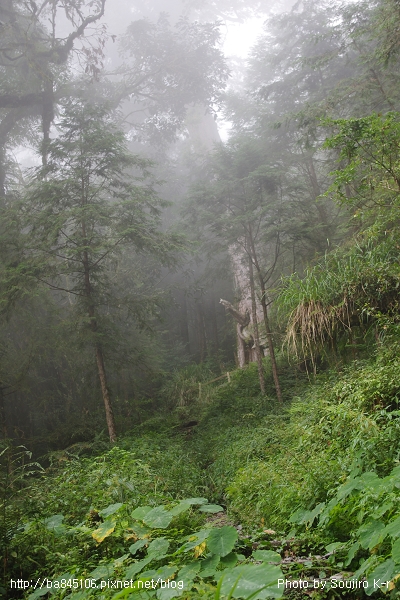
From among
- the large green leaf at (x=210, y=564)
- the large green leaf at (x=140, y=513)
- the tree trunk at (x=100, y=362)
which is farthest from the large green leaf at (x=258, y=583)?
the tree trunk at (x=100, y=362)

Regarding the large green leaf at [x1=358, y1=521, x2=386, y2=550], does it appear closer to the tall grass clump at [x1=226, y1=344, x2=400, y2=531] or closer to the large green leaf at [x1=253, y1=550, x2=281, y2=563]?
the large green leaf at [x1=253, y1=550, x2=281, y2=563]

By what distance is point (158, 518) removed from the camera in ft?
7.99

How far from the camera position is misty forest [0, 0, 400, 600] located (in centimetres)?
257

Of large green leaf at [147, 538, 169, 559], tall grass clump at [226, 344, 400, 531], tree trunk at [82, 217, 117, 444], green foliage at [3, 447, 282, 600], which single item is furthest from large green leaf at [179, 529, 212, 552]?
tree trunk at [82, 217, 117, 444]

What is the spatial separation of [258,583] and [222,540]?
0.45m

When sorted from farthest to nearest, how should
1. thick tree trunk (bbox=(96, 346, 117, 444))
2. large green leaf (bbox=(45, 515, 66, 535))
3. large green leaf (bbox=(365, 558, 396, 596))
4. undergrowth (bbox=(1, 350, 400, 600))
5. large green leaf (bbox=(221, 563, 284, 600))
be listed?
1. thick tree trunk (bbox=(96, 346, 117, 444))
2. large green leaf (bbox=(45, 515, 66, 535))
3. undergrowth (bbox=(1, 350, 400, 600))
4. large green leaf (bbox=(365, 558, 396, 596))
5. large green leaf (bbox=(221, 563, 284, 600))

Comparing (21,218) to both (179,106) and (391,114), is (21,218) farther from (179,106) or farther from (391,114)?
(179,106)

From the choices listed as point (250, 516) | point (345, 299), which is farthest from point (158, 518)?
point (345, 299)

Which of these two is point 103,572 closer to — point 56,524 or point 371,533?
point 56,524

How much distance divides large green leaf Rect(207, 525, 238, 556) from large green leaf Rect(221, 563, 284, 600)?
236mm

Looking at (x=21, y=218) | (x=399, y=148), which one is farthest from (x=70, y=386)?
(x=399, y=148)

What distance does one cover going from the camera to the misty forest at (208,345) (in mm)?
2566

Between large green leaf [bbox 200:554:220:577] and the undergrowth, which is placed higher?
large green leaf [bbox 200:554:220:577]

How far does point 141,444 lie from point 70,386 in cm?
619
